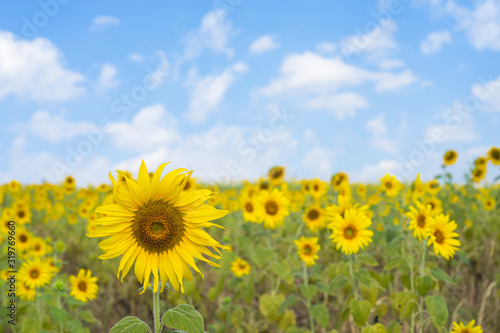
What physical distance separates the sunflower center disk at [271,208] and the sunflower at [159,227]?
2.72 metres

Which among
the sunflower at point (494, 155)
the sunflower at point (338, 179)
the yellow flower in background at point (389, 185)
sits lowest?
the yellow flower in background at point (389, 185)

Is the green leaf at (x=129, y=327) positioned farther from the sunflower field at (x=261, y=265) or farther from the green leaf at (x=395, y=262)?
the green leaf at (x=395, y=262)

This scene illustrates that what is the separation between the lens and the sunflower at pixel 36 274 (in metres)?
3.68

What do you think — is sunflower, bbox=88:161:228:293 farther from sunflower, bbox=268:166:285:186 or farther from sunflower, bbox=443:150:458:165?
sunflower, bbox=443:150:458:165

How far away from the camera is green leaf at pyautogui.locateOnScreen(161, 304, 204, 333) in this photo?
1.71 metres

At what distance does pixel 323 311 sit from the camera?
3412 mm

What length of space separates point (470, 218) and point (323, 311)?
157 inches

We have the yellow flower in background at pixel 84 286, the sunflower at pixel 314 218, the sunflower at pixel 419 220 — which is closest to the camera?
the sunflower at pixel 419 220

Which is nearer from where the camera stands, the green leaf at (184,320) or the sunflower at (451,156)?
the green leaf at (184,320)

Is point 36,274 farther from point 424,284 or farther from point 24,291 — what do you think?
point 424,284

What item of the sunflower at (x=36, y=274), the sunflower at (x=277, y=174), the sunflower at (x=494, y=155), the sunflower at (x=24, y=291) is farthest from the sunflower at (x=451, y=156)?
the sunflower at (x=24, y=291)

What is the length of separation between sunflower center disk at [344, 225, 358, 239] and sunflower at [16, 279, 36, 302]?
2671 mm

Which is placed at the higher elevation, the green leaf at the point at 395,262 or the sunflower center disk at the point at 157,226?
the sunflower center disk at the point at 157,226

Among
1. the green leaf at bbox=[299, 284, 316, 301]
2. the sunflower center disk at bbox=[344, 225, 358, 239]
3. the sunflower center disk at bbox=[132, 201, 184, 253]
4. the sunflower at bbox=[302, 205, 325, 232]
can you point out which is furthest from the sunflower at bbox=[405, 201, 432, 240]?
the sunflower center disk at bbox=[132, 201, 184, 253]
